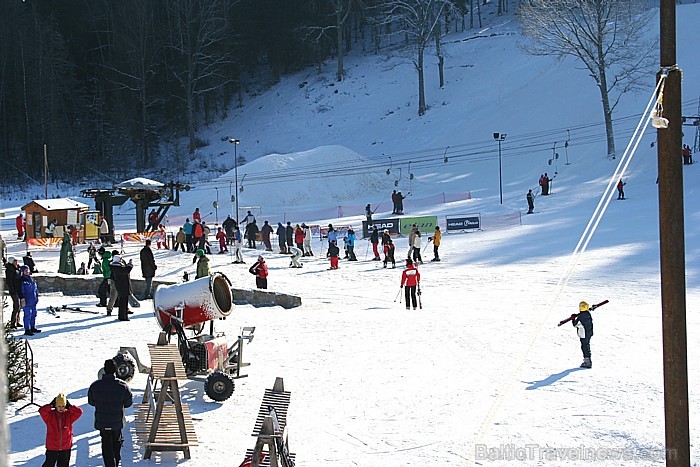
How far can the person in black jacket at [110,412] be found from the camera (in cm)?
804

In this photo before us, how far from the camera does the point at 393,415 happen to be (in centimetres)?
1042

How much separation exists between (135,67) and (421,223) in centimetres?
4329

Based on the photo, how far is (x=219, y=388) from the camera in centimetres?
1078

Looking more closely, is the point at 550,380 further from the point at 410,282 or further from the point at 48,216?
the point at 48,216

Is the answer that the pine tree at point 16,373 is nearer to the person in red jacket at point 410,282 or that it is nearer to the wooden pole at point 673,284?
the wooden pole at point 673,284

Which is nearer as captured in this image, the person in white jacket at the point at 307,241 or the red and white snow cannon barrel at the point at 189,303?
the red and white snow cannon barrel at the point at 189,303

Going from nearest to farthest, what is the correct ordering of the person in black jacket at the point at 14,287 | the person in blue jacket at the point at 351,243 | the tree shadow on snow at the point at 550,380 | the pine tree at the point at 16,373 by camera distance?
the pine tree at the point at 16,373 → the tree shadow on snow at the point at 550,380 → the person in black jacket at the point at 14,287 → the person in blue jacket at the point at 351,243

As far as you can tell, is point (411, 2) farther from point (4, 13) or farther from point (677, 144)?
point (677, 144)

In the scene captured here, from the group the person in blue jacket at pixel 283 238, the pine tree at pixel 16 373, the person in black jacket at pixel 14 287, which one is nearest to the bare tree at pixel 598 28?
the person in blue jacket at pixel 283 238

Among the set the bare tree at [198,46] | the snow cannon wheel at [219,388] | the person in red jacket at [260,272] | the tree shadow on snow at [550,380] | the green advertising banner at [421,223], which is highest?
the bare tree at [198,46]

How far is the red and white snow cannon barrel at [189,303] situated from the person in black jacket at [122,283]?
16.6ft

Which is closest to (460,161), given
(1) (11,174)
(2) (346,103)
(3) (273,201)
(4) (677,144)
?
(3) (273,201)

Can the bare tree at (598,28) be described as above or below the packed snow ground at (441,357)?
above

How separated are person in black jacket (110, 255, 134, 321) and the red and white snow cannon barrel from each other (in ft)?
16.6
